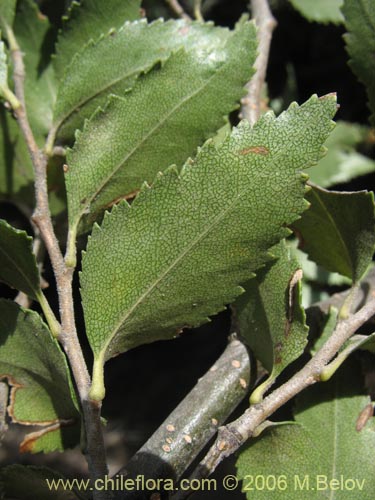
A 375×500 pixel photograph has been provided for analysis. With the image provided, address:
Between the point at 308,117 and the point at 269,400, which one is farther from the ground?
the point at 308,117

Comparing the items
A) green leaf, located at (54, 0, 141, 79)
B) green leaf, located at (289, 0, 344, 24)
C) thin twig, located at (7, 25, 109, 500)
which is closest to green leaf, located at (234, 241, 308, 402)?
thin twig, located at (7, 25, 109, 500)

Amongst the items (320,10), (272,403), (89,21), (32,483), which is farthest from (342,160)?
(32,483)

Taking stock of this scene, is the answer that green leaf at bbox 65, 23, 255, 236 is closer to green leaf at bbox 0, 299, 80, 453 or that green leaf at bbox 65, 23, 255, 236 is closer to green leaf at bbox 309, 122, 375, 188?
green leaf at bbox 0, 299, 80, 453

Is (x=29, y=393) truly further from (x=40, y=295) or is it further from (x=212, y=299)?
(x=212, y=299)

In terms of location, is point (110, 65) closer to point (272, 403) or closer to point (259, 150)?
point (259, 150)

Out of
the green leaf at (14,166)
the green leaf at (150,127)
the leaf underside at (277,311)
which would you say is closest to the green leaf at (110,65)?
the green leaf at (150,127)

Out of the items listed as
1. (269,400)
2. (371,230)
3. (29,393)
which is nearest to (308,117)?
(371,230)
